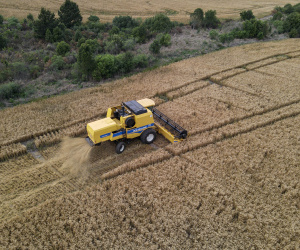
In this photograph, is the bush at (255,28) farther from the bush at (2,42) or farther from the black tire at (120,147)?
the bush at (2,42)

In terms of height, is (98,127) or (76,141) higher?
(98,127)

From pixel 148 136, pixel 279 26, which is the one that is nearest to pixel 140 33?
pixel 279 26

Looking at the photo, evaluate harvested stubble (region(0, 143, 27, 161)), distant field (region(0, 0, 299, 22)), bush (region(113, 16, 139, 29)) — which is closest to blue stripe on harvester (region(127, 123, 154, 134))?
harvested stubble (region(0, 143, 27, 161))

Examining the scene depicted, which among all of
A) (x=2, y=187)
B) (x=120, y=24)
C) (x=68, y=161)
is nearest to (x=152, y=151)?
(x=68, y=161)

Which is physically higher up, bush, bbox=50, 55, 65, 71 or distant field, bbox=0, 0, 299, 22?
distant field, bbox=0, 0, 299, 22

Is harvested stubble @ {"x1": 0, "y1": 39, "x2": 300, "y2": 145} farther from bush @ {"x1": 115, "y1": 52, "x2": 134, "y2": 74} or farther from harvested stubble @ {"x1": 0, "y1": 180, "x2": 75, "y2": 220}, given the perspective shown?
harvested stubble @ {"x1": 0, "y1": 180, "x2": 75, "y2": 220}

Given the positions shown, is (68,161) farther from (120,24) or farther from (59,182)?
(120,24)
